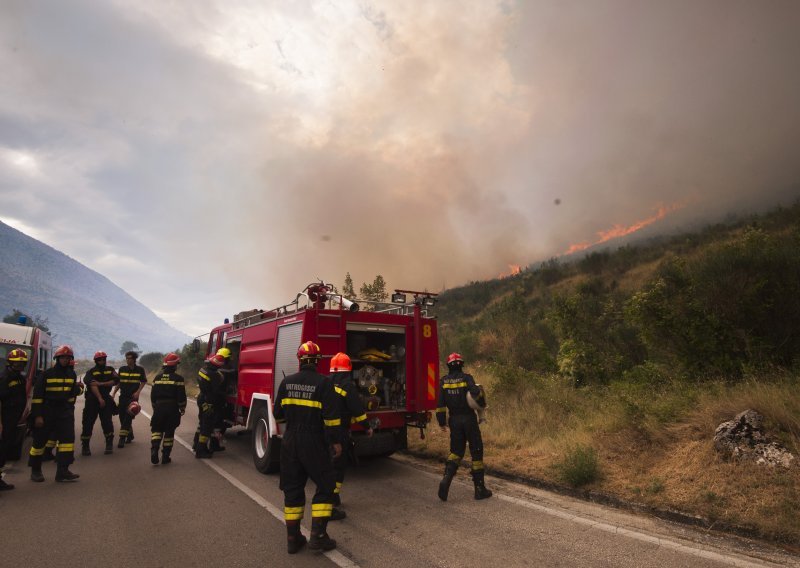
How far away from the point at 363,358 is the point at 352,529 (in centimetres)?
287

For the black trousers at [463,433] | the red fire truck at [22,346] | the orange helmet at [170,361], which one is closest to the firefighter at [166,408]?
the orange helmet at [170,361]

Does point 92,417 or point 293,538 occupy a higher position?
point 92,417

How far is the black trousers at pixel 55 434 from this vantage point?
6297 mm

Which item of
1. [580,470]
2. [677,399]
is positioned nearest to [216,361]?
[580,470]

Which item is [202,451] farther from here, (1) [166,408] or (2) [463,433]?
(2) [463,433]

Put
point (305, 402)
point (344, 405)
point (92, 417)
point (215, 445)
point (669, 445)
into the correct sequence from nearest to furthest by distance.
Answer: point (305, 402)
point (344, 405)
point (669, 445)
point (215, 445)
point (92, 417)

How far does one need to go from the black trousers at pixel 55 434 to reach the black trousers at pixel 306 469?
14.1 ft

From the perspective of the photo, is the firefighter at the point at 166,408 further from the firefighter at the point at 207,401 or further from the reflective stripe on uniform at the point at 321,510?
the reflective stripe on uniform at the point at 321,510

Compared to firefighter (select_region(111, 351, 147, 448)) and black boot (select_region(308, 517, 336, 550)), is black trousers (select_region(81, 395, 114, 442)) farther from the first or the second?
black boot (select_region(308, 517, 336, 550))

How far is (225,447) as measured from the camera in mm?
8898

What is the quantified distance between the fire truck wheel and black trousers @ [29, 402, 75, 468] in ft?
8.26

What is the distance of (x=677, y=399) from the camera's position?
6.84 meters

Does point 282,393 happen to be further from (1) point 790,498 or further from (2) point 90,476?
(1) point 790,498

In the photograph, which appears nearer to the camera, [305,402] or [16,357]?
[305,402]
